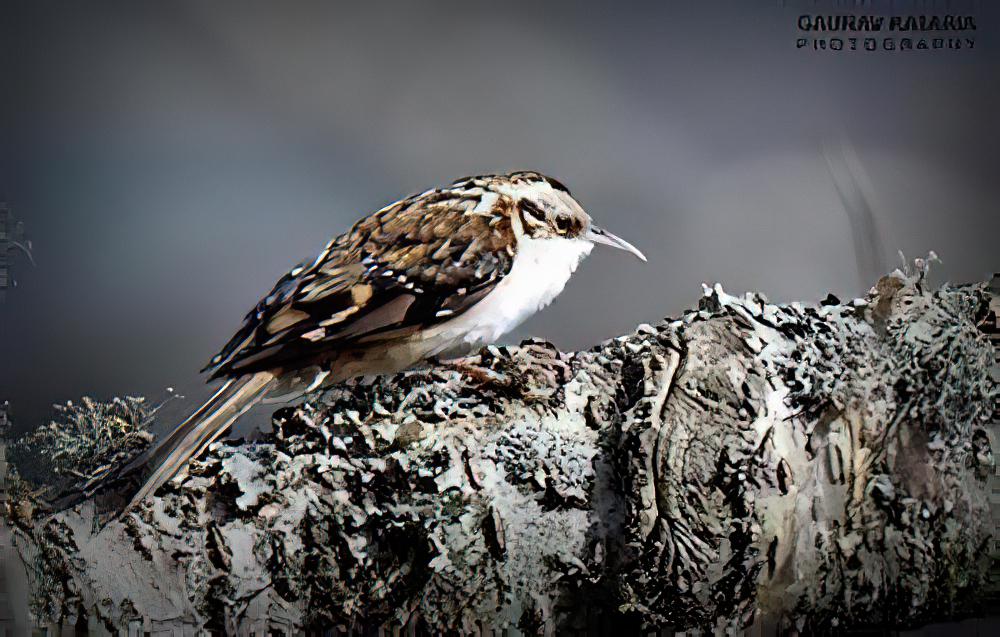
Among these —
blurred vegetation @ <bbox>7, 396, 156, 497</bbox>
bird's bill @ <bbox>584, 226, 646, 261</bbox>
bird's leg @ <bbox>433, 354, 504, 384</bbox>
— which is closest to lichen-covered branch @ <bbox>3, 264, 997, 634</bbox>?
bird's leg @ <bbox>433, 354, 504, 384</bbox>

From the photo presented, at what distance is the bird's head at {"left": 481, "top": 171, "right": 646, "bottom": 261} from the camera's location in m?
2.00

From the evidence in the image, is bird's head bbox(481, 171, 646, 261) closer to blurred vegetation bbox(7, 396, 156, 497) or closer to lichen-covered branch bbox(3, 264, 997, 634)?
lichen-covered branch bbox(3, 264, 997, 634)

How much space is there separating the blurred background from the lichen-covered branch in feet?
0.95

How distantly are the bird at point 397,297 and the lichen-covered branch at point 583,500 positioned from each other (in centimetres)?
6

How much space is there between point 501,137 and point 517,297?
44 cm

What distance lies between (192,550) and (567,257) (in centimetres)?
102

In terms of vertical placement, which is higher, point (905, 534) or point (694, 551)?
point (905, 534)

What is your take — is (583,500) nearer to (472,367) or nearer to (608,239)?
(472,367)

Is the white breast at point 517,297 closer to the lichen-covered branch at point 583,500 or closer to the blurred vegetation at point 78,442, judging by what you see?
the lichen-covered branch at point 583,500

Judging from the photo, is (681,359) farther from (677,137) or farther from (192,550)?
(192,550)

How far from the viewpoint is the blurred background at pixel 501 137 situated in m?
2.09

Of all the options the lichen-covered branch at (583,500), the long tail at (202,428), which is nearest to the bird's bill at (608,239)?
the lichen-covered branch at (583,500)

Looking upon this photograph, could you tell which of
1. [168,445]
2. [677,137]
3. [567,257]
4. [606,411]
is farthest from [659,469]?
[168,445]

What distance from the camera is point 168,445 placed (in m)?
1.82
